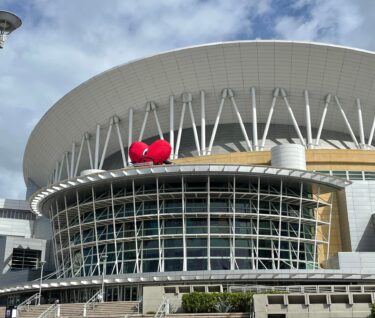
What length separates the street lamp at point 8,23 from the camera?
62.7ft

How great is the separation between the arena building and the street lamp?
22160 millimetres

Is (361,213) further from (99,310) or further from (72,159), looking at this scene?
(72,159)

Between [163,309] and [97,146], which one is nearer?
[163,309]

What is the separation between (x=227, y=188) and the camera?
46.1 meters

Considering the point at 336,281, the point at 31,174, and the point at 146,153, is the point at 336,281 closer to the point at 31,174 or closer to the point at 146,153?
the point at 146,153

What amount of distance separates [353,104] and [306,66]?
7874 mm

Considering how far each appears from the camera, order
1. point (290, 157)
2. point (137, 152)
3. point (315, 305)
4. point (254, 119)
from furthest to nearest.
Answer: point (254, 119) < point (290, 157) < point (137, 152) < point (315, 305)

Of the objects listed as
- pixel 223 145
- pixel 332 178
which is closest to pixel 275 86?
pixel 223 145

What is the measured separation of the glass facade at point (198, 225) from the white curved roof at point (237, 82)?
16.1 m

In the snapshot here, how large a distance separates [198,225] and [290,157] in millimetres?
11036

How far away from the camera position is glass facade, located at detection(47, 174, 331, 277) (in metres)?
44.0

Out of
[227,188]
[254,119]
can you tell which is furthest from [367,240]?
[254,119]

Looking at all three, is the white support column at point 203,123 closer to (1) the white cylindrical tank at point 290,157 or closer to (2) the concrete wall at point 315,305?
(1) the white cylindrical tank at point 290,157

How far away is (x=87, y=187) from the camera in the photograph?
157ft
